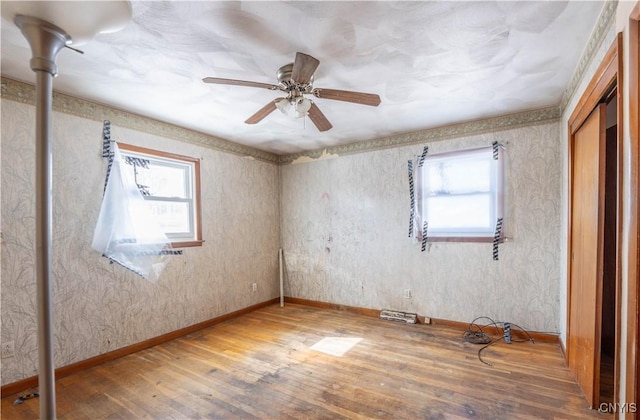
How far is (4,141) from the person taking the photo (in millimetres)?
2182

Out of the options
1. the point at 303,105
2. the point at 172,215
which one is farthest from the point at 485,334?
the point at 172,215

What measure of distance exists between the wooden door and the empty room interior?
0.07 ft

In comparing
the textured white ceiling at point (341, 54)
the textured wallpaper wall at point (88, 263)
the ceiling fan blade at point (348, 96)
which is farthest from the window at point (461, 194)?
the textured wallpaper wall at point (88, 263)

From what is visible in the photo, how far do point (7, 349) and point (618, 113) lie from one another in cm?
405

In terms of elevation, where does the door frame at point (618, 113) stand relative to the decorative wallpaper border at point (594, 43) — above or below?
below

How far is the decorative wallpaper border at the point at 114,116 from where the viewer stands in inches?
89.1

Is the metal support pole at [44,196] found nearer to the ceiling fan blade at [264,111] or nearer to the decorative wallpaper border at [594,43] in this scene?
the ceiling fan blade at [264,111]

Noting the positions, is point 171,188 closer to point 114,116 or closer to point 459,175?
point 114,116

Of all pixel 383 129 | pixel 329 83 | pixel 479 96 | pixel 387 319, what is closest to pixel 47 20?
pixel 329 83

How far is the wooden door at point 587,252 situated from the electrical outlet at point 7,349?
406 cm

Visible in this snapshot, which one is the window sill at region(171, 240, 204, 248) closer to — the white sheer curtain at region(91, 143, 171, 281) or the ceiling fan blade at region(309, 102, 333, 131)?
the white sheer curtain at region(91, 143, 171, 281)

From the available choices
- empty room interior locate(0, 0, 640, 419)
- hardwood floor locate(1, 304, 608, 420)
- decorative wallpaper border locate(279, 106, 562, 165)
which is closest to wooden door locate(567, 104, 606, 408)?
empty room interior locate(0, 0, 640, 419)

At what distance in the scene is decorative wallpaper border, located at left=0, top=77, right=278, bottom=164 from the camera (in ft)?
7.43

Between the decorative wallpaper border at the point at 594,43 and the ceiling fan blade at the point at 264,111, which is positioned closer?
the decorative wallpaper border at the point at 594,43
